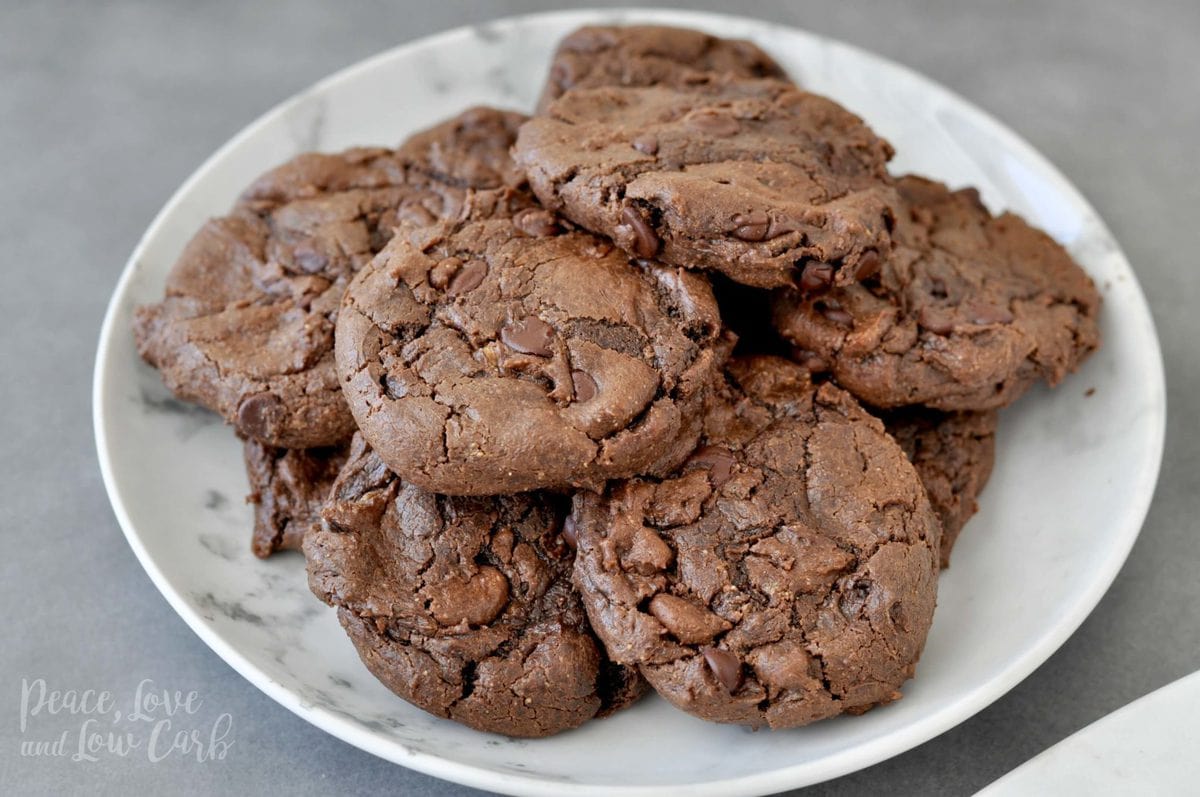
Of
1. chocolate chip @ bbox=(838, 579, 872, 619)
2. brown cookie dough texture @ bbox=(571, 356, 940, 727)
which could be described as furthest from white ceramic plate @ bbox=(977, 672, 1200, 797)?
→ chocolate chip @ bbox=(838, 579, 872, 619)

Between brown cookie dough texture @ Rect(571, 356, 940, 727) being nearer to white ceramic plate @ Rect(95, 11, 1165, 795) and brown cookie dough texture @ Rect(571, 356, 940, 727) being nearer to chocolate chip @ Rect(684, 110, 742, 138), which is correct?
white ceramic plate @ Rect(95, 11, 1165, 795)

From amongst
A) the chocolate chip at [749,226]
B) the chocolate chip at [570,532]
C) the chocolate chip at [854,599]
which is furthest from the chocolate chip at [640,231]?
the chocolate chip at [854,599]

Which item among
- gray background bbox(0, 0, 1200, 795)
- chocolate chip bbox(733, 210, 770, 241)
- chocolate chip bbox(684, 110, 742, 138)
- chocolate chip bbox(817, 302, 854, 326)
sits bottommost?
gray background bbox(0, 0, 1200, 795)

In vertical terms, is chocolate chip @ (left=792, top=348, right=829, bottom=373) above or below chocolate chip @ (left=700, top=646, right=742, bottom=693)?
above

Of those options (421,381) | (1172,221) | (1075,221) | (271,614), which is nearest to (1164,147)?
(1172,221)

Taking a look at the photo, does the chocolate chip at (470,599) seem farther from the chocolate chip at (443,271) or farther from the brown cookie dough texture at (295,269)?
the chocolate chip at (443,271)

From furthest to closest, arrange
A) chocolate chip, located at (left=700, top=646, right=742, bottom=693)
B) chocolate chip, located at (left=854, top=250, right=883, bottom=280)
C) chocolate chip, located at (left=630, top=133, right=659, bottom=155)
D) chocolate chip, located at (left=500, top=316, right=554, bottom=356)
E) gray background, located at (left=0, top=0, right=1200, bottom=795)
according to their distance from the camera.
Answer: gray background, located at (left=0, top=0, right=1200, bottom=795), chocolate chip, located at (left=630, top=133, right=659, bottom=155), chocolate chip, located at (left=854, top=250, right=883, bottom=280), chocolate chip, located at (left=500, top=316, right=554, bottom=356), chocolate chip, located at (left=700, top=646, right=742, bottom=693)

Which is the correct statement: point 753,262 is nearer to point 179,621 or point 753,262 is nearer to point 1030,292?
point 1030,292
